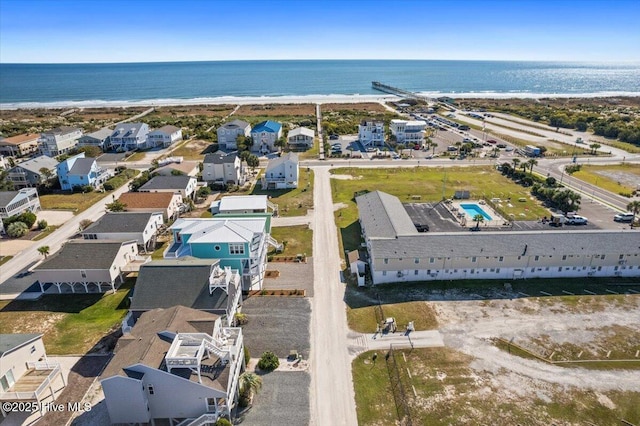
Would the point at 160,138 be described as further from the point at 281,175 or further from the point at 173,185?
the point at 281,175

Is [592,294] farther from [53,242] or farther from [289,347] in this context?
[53,242]

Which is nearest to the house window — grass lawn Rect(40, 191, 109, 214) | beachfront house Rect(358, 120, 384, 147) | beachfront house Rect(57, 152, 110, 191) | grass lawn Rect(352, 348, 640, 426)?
grass lawn Rect(352, 348, 640, 426)

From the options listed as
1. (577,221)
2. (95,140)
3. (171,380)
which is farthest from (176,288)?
(95,140)

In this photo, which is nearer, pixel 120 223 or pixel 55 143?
pixel 120 223

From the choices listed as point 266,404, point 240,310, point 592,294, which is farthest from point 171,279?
point 592,294

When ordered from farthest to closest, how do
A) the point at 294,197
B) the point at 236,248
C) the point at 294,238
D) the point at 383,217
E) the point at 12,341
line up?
1. the point at 294,197
2. the point at 294,238
3. the point at 383,217
4. the point at 236,248
5. the point at 12,341

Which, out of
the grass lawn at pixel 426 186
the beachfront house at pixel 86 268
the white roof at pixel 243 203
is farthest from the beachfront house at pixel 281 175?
the beachfront house at pixel 86 268
